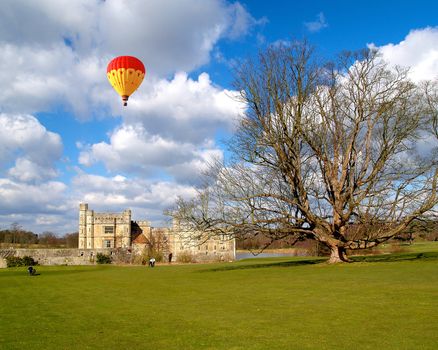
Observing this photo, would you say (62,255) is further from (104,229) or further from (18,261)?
(104,229)

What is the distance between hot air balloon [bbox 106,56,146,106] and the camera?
27125 millimetres

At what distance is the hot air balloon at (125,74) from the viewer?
89.0 feet

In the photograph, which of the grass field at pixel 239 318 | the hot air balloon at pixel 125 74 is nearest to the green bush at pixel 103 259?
the hot air balloon at pixel 125 74

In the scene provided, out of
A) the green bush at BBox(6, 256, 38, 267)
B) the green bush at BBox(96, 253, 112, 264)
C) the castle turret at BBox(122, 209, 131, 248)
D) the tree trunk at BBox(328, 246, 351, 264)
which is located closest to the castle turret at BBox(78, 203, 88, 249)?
the castle turret at BBox(122, 209, 131, 248)

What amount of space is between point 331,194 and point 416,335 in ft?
61.0

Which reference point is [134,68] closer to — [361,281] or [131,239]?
[361,281]

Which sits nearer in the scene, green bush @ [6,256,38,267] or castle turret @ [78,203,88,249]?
green bush @ [6,256,38,267]

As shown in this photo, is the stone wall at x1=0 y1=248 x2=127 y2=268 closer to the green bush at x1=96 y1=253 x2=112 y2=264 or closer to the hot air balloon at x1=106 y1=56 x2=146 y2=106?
the green bush at x1=96 y1=253 x2=112 y2=264

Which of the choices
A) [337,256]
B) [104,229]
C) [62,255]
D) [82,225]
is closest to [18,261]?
[62,255]

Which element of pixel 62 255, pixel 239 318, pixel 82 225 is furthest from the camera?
pixel 82 225

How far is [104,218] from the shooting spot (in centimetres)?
7256

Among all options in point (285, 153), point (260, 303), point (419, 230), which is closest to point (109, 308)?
point (260, 303)

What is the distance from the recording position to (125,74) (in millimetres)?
27312

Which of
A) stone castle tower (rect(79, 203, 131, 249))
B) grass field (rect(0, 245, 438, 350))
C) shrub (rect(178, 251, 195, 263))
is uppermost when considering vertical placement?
stone castle tower (rect(79, 203, 131, 249))
